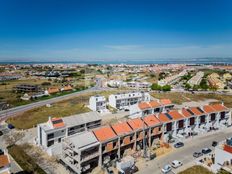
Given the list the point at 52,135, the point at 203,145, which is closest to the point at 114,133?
the point at 52,135

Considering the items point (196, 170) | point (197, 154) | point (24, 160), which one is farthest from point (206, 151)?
point (24, 160)

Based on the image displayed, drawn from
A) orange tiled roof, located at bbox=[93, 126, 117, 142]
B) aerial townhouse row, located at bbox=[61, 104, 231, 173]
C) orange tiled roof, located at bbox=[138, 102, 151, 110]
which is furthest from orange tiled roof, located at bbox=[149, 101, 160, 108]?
orange tiled roof, located at bbox=[93, 126, 117, 142]

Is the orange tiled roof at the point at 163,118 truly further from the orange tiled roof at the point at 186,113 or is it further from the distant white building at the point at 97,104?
the distant white building at the point at 97,104

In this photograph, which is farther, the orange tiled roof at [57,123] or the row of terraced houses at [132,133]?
the orange tiled roof at [57,123]

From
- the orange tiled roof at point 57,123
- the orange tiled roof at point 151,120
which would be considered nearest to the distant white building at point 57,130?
the orange tiled roof at point 57,123

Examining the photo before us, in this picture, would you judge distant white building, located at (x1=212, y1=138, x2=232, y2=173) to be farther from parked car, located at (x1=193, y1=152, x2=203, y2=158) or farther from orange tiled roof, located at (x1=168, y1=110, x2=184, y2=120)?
orange tiled roof, located at (x1=168, y1=110, x2=184, y2=120)
